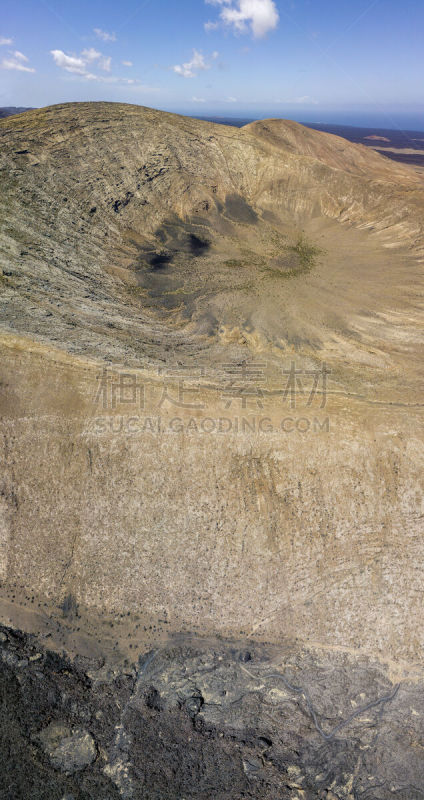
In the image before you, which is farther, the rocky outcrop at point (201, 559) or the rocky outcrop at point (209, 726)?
the rocky outcrop at point (201, 559)

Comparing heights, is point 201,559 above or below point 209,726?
above

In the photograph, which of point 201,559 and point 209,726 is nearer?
point 209,726

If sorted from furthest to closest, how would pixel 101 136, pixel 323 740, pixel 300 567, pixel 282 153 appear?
pixel 282 153
pixel 101 136
pixel 300 567
pixel 323 740

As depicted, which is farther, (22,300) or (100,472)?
(22,300)

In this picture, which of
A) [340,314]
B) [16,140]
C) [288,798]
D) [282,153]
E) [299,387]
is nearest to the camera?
[288,798]

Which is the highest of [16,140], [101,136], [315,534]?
[101,136]

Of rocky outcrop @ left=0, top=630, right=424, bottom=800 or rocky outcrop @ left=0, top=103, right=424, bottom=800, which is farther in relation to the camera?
rocky outcrop @ left=0, top=103, right=424, bottom=800

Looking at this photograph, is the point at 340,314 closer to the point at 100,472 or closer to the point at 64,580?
the point at 100,472

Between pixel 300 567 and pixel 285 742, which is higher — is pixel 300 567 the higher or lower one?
the higher one

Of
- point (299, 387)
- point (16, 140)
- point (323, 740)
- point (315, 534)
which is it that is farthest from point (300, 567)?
point (16, 140)
